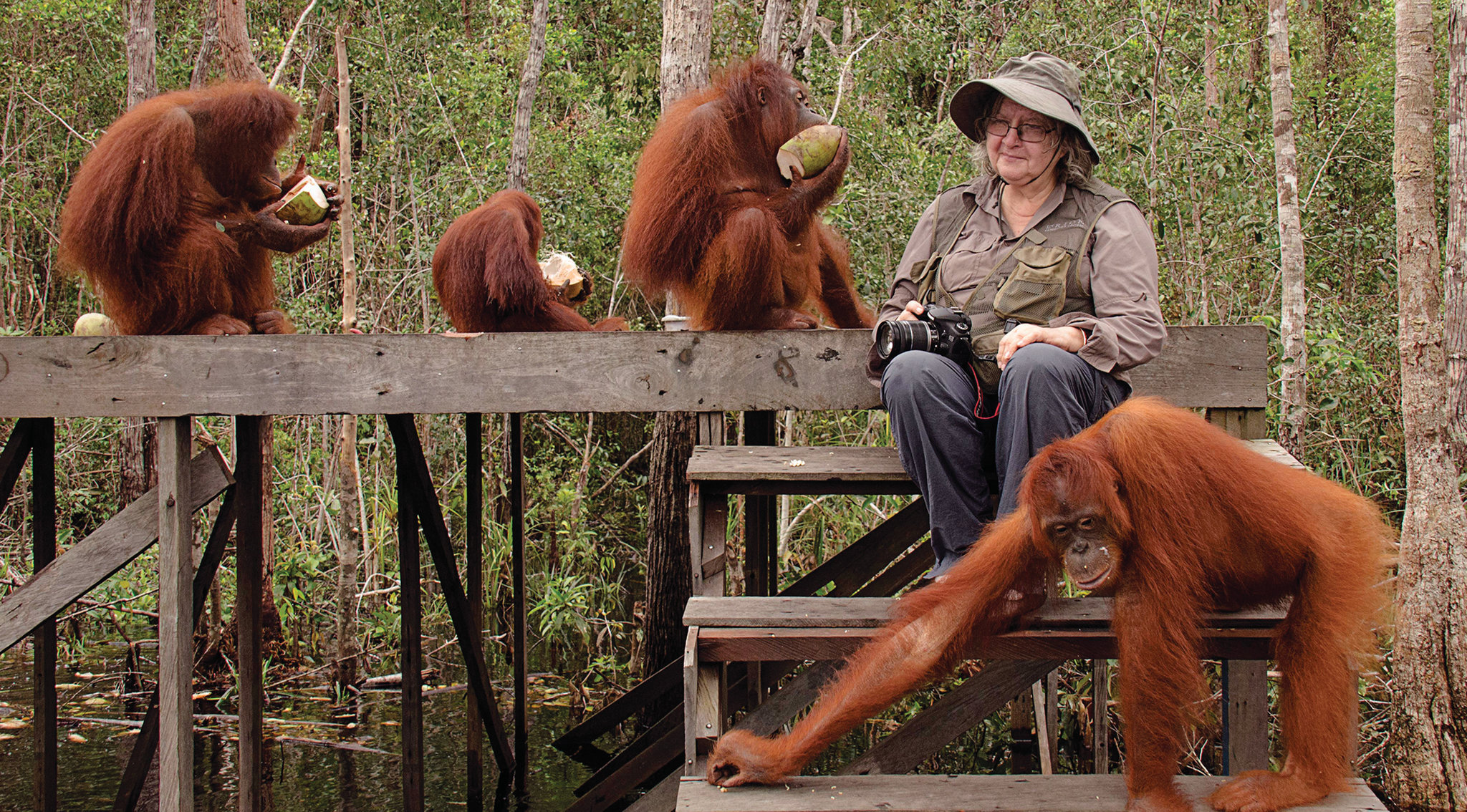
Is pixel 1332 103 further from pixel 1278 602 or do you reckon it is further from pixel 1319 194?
pixel 1278 602

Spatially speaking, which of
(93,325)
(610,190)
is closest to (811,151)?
(93,325)

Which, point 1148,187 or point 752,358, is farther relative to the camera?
point 1148,187

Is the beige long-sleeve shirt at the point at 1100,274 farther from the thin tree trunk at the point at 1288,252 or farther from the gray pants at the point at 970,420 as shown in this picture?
the thin tree trunk at the point at 1288,252

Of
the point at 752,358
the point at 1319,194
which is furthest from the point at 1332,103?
the point at 752,358

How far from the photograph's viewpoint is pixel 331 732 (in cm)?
603

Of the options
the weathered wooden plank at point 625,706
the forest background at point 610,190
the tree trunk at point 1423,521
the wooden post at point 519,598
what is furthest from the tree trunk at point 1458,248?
the wooden post at point 519,598

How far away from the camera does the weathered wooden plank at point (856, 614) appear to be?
2.51 meters

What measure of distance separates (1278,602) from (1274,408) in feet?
14.4

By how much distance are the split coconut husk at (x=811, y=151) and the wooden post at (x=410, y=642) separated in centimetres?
195

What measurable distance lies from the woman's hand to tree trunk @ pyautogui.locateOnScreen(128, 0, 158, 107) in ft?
19.1

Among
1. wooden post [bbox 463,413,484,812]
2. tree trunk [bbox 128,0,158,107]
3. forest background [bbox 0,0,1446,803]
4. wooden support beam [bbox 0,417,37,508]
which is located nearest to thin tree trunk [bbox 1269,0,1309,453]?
forest background [bbox 0,0,1446,803]

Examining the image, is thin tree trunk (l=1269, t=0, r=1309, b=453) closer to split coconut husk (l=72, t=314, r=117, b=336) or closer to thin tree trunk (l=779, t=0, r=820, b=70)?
thin tree trunk (l=779, t=0, r=820, b=70)

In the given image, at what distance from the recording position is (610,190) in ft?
24.3

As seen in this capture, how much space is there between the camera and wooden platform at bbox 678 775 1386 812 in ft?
7.13
